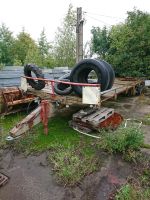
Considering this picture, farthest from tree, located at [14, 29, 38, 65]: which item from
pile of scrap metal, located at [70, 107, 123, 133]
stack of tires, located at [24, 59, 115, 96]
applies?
pile of scrap metal, located at [70, 107, 123, 133]

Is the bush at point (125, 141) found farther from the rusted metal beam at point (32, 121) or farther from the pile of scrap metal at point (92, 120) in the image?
the rusted metal beam at point (32, 121)

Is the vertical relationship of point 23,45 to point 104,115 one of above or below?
above

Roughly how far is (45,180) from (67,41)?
522 inches

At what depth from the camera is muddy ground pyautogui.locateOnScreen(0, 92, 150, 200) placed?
386cm

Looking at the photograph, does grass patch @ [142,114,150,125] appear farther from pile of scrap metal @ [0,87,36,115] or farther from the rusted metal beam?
pile of scrap metal @ [0,87,36,115]

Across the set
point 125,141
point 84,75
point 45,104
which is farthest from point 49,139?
point 84,75

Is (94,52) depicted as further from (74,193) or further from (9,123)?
(74,193)

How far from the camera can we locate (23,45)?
3350 cm

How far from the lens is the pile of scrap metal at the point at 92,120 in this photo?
5.82 meters

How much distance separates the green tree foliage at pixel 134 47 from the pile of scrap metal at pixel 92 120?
19.0ft

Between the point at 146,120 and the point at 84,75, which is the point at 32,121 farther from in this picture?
the point at 146,120

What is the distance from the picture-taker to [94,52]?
14.7 m

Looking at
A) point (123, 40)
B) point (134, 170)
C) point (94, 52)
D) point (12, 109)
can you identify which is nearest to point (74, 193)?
point (134, 170)

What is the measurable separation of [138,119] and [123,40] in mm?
5895
